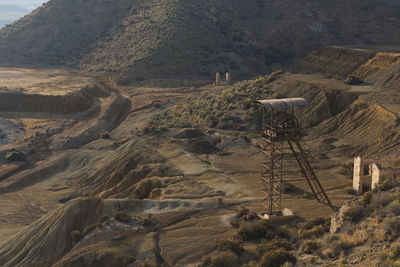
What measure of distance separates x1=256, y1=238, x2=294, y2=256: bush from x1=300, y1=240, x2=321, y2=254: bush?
2.11ft

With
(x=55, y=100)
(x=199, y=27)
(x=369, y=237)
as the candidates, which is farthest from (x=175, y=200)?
(x=199, y=27)

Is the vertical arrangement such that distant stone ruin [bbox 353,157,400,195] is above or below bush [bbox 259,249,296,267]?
above

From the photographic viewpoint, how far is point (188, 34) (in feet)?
285

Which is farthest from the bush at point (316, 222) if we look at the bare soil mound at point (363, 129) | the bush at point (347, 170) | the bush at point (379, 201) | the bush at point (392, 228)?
the bare soil mound at point (363, 129)

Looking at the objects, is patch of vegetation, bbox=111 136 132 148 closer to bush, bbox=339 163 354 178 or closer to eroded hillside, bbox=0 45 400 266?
eroded hillside, bbox=0 45 400 266

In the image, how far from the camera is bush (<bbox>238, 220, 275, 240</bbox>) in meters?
17.3

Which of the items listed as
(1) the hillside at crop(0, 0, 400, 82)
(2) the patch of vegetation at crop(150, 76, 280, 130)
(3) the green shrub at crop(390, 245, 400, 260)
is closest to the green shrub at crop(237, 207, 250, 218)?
(3) the green shrub at crop(390, 245, 400, 260)

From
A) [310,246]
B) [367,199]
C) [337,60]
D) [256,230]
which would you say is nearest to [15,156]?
[256,230]

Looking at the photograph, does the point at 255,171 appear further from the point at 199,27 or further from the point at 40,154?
the point at 199,27

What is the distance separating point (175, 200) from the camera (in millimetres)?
23172

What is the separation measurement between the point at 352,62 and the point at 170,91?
2724 centimetres

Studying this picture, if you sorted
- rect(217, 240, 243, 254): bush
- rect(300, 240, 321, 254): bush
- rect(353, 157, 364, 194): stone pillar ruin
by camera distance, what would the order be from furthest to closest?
rect(353, 157, 364, 194): stone pillar ruin → rect(217, 240, 243, 254): bush → rect(300, 240, 321, 254): bush

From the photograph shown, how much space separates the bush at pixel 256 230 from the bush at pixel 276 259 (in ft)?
9.20

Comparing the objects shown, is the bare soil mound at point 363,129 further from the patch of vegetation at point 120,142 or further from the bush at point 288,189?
the patch of vegetation at point 120,142
